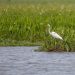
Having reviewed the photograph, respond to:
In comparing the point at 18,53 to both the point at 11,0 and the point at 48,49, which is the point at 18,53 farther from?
the point at 11,0

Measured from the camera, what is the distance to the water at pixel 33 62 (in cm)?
1415

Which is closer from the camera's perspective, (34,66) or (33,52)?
(34,66)

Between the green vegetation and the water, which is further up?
the green vegetation

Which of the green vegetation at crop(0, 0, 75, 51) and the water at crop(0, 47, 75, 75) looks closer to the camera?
the water at crop(0, 47, 75, 75)

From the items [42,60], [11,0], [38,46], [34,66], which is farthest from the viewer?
[11,0]

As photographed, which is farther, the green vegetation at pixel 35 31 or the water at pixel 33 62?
the green vegetation at pixel 35 31

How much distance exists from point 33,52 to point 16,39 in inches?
88.7

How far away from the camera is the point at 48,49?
17.2m

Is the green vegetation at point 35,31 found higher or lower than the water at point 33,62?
higher

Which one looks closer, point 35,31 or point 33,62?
point 33,62

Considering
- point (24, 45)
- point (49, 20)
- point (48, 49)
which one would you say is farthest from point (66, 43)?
point (49, 20)

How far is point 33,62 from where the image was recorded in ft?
51.4

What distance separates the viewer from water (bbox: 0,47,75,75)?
46.4 feet

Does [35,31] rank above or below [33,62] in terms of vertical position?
above
